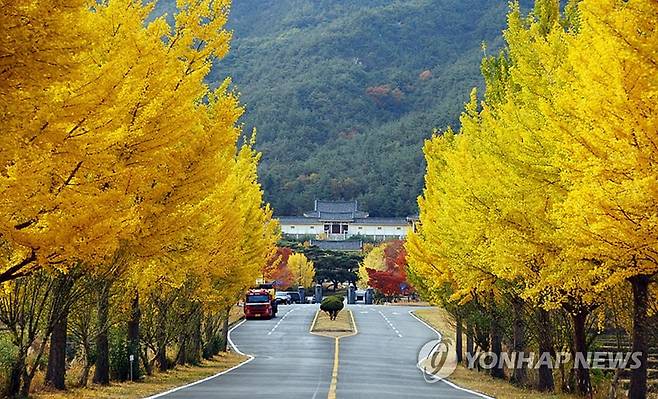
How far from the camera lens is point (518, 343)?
21.4m

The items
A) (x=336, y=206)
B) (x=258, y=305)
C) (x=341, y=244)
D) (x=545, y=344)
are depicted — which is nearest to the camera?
(x=545, y=344)

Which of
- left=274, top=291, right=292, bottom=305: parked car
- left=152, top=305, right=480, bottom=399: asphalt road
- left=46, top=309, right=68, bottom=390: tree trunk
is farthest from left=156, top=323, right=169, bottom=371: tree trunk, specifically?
left=274, top=291, right=292, bottom=305: parked car

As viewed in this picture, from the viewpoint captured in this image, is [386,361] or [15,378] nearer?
[15,378]

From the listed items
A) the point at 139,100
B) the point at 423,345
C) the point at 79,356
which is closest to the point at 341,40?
the point at 423,345

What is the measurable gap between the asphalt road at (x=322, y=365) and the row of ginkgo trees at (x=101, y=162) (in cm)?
275

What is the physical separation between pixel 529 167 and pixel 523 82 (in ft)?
4.91

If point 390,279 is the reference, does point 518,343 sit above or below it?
below

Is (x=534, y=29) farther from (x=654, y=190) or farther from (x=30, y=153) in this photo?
(x=30, y=153)

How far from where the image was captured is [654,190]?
9.13m

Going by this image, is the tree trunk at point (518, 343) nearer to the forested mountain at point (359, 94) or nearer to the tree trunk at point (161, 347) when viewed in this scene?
the tree trunk at point (161, 347)

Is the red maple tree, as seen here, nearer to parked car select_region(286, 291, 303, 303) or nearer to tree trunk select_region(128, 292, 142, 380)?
→ parked car select_region(286, 291, 303, 303)
